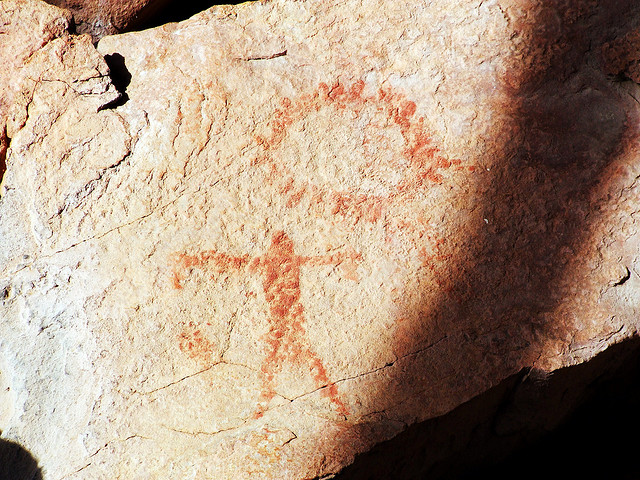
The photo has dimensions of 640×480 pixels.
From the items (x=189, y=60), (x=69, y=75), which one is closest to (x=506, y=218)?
(x=189, y=60)

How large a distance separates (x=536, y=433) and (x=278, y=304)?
72 cm

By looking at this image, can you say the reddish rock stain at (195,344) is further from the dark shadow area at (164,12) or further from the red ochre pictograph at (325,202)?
the dark shadow area at (164,12)

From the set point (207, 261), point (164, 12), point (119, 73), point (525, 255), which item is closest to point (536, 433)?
point (525, 255)

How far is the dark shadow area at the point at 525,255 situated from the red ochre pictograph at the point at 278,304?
0.16m

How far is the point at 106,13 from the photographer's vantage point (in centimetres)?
171

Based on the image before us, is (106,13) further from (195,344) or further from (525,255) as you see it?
(525,255)

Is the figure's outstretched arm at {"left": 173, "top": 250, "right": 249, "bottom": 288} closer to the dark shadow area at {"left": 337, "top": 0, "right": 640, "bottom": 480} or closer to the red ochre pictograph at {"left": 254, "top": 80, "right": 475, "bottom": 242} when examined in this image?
the red ochre pictograph at {"left": 254, "top": 80, "right": 475, "bottom": 242}

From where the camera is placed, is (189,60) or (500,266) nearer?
(500,266)

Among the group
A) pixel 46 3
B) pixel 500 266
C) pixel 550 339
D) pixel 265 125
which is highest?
pixel 46 3

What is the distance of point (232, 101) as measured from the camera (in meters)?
1.42

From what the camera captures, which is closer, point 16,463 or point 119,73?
point 16,463

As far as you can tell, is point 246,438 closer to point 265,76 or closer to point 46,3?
point 265,76

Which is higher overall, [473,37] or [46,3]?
[46,3]

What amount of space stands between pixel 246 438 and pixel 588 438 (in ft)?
3.37
